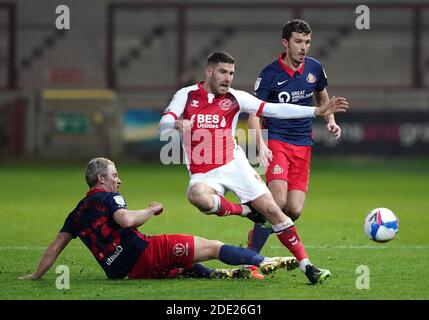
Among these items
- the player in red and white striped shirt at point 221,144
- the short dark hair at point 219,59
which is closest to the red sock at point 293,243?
the player in red and white striped shirt at point 221,144

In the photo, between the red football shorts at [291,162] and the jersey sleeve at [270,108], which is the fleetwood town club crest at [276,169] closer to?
the red football shorts at [291,162]

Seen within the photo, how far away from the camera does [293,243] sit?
8.43 metres

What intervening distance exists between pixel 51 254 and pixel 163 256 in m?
0.93

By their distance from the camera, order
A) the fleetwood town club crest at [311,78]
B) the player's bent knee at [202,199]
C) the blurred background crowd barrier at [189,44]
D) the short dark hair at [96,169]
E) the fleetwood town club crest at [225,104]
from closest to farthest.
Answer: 1. the short dark hair at [96,169]
2. the player's bent knee at [202,199]
3. the fleetwood town club crest at [225,104]
4. the fleetwood town club crest at [311,78]
5. the blurred background crowd barrier at [189,44]

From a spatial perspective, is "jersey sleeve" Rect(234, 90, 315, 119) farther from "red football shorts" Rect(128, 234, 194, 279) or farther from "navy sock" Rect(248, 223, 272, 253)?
Result: "red football shorts" Rect(128, 234, 194, 279)

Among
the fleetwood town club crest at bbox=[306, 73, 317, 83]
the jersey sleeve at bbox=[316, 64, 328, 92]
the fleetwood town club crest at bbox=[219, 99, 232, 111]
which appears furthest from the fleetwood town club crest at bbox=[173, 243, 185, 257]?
the jersey sleeve at bbox=[316, 64, 328, 92]

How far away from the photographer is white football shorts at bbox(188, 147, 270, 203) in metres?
8.66

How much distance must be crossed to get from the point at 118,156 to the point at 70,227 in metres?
16.1

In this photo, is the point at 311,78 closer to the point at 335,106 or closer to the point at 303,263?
the point at 335,106

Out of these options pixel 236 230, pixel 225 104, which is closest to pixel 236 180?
pixel 225 104

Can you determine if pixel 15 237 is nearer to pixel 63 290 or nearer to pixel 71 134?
pixel 63 290

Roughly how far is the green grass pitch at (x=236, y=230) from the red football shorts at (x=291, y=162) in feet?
2.67

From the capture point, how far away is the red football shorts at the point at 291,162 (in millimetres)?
9688

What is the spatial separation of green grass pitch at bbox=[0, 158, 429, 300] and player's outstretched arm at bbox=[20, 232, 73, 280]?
13cm
